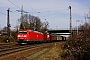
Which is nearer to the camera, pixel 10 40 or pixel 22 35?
pixel 22 35

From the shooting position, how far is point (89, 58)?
12.6 meters

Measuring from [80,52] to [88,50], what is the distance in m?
0.60

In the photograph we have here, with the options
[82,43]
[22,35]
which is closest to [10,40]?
[22,35]

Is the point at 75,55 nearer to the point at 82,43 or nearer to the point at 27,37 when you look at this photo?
the point at 82,43

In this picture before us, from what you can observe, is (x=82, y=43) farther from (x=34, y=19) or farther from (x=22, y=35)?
(x=34, y=19)

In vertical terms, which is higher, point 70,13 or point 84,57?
point 70,13

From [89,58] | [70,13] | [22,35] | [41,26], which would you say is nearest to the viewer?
[89,58]

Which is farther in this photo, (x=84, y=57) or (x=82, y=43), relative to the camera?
(x=82, y=43)

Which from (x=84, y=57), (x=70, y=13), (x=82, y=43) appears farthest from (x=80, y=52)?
(x=70, y=13)

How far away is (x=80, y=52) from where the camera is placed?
13.1 m

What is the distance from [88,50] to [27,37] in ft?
104

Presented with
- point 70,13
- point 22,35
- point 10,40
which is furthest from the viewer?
point 10,40

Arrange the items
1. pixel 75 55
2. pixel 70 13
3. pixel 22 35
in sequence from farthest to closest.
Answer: pixel 70 13 → pixel 22 35 → pixel 75 55

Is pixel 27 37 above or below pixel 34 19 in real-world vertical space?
below
